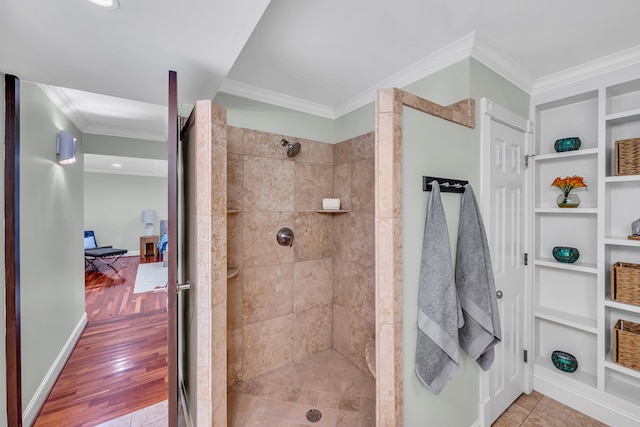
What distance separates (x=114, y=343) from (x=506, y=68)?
158 inches

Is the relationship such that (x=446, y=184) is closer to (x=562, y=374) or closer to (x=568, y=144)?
(x=568, y=144)

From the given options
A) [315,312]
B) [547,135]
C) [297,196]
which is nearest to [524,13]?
[547,135]

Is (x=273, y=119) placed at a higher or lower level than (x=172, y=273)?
higher

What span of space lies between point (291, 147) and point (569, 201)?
2146mm

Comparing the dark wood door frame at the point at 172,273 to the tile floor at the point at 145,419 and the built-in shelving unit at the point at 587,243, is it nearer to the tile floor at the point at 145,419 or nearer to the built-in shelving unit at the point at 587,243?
the tile floor at the point at 145,419

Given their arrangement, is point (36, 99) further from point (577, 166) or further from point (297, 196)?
point (577, 166)

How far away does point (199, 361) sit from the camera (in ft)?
4.37

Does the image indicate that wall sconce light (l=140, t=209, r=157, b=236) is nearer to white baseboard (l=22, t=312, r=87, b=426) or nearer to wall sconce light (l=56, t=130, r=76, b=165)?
white baseboard (l=22, t=312, r=87, b=426)

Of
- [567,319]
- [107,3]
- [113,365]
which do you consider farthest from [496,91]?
[113,365]

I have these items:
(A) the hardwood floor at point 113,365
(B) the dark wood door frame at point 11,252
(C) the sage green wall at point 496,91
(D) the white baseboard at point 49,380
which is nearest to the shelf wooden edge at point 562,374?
(C) the sage green wall at point 496,91

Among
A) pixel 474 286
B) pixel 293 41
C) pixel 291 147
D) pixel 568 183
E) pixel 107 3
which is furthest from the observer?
pixel 291 147

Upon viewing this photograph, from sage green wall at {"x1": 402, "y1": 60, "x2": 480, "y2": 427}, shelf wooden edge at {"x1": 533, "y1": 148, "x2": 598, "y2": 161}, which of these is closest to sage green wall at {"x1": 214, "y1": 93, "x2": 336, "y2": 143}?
sage green wall at {"x1": 402, "y1": 60, "x2": 480, "y2": 427}

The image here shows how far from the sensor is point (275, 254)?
233 cm

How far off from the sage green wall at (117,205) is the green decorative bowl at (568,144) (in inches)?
235
